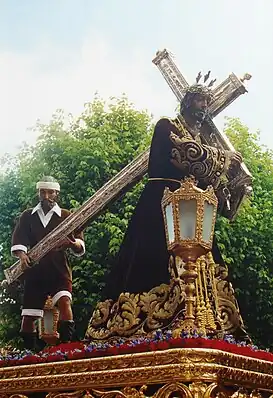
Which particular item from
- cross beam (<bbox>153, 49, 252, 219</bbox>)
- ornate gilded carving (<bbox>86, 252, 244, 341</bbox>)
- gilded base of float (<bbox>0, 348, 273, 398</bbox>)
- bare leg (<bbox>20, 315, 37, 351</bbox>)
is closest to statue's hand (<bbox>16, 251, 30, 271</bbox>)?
bare leg (<bbox>20, 315, 37, 351</bbox>)

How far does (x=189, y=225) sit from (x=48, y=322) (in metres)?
3.37

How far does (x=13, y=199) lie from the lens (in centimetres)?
→ 1836

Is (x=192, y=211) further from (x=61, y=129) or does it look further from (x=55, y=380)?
(x=61, y=129)

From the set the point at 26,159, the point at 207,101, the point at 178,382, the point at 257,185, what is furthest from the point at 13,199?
the point at 178,382

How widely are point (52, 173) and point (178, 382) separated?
43.6 ft

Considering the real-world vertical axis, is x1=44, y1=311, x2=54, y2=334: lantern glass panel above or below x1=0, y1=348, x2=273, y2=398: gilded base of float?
above

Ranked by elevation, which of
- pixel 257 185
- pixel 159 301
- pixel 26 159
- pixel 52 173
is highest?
pixel 26 159

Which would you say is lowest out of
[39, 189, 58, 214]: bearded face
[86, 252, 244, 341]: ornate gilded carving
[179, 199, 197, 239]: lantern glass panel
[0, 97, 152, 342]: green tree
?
[86, 252, 244, 341]: ornate gilded carving

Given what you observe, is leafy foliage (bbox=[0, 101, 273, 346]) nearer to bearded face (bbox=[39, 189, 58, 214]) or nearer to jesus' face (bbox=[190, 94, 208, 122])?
bearded face (bbox=[39, 189, 58, 214])

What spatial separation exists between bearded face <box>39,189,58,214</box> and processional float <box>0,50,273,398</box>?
7.85 ft

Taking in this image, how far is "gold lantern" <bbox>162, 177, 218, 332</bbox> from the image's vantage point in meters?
5.92

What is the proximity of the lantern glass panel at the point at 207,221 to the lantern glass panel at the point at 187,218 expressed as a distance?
0.34 feet

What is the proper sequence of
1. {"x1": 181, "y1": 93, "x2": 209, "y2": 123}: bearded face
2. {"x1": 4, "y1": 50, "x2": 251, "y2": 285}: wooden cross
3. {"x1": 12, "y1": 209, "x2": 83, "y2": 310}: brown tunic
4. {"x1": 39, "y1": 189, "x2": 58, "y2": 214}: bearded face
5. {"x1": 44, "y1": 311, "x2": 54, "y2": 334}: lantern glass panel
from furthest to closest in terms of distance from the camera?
{"x1": 39, "y1": 189, "x2": 58, "y2": 214}: bearded face → {"x1": 4, "y1": 50, "x2": 251, "y2": 285}: wooden cross → {"x1": 12, "y1": 209, "x2": 83, "y2": 310}: brown tunic → {"x1": 44, "y1": 311, "x2": 54, "y2": 334}: lantern glass panel → {"x1": 181, "y1": 93, "x2": 209, "y2": 123}: bearded face

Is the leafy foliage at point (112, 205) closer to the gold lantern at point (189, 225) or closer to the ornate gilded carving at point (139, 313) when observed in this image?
the ornate gilded carving at point (139, 313)
